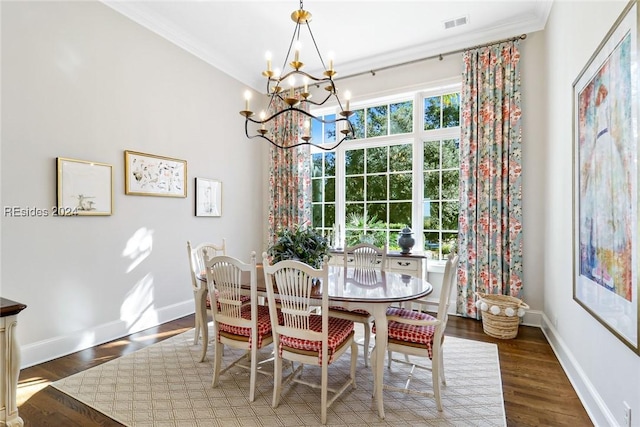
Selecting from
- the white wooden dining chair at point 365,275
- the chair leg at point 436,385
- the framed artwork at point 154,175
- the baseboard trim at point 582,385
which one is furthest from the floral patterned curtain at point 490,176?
the framed artwork at point 154,175

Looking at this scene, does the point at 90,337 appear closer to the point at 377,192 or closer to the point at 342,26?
the point at 377,192

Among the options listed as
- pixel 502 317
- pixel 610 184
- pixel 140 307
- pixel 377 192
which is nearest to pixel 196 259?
pixel 140 307

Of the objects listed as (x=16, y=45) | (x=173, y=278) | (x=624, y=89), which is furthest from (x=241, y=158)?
(x=624, y=89)

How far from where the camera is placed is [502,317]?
325cm

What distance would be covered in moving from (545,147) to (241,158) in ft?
12.9

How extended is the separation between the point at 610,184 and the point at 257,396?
8.21ft

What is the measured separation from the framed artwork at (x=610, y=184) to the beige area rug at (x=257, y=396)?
946mm

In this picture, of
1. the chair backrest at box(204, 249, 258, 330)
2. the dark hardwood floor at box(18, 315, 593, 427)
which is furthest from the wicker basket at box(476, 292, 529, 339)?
the chair backrest at box(204, 249, 258, 330)

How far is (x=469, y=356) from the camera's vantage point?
288cm

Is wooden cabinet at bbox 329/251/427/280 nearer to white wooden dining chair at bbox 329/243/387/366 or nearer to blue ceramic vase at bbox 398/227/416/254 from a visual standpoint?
blue ceramic vase at bbox 398/227/416/254

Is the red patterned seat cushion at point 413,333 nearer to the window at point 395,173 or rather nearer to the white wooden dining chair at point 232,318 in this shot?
the white wooden dining chair at point 232,318

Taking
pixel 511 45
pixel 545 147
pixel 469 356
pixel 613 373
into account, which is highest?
pixel 511 45

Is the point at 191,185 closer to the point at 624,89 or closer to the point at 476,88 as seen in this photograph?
the point at 476,88

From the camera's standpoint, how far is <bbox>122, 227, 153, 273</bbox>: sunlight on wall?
343 cm
